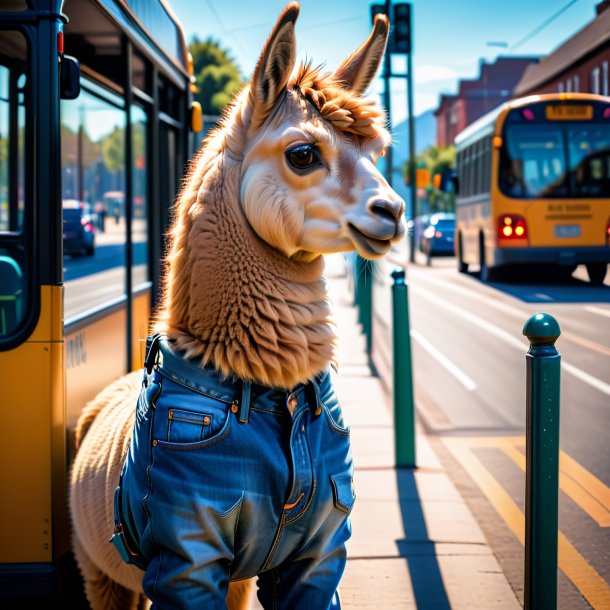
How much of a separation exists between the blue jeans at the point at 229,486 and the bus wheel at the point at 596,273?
199 inches

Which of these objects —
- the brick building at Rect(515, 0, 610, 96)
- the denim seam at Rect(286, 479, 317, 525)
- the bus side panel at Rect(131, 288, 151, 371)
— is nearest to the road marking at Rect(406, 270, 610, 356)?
the bus side panel at Rect(131, 288, 151, 371)

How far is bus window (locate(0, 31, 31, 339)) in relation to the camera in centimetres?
374

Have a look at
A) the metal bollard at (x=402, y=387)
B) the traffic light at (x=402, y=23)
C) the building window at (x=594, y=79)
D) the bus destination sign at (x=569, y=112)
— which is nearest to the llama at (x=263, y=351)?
the metal bollard at (x=402, y=387)

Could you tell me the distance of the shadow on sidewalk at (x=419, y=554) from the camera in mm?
4004

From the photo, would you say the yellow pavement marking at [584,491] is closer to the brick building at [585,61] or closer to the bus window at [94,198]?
the bus window at [94,198]

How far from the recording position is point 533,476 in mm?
3086

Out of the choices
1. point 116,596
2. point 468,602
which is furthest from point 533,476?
point 116,596

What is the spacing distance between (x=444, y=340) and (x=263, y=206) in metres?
9.98

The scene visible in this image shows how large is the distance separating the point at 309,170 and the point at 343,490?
2.73 ft

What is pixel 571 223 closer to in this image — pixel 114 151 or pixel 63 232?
pixel 114 151

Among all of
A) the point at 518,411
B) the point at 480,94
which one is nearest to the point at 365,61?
the point at 518,411

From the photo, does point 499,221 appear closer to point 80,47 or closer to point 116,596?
point 80,47

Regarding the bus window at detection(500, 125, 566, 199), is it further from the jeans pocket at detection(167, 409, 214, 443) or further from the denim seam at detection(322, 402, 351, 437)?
the jeans pocket at detection(167, 409, 214, 443)

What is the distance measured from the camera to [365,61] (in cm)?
264
